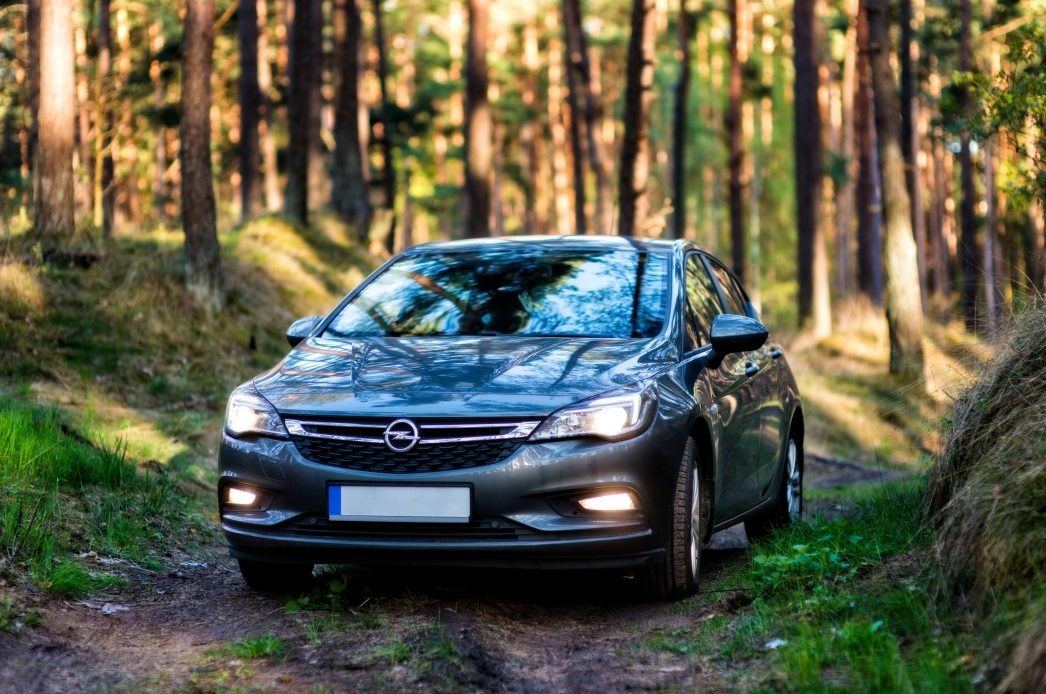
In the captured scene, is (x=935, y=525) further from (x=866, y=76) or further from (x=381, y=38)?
(x=381, y=38)

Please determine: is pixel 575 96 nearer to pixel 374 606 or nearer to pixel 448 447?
pixel 374 606

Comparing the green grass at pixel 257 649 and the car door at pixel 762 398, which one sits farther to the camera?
the car door at pixel 762 398

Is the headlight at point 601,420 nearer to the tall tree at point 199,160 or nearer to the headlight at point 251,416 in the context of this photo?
the headlight at point 251,416

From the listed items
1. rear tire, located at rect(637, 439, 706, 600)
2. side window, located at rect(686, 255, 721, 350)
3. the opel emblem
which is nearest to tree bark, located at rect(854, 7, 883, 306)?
side window, located at rect(686, 255, 721, 350)

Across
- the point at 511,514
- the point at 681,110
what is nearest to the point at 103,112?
the point at 681,110

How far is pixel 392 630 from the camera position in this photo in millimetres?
5000

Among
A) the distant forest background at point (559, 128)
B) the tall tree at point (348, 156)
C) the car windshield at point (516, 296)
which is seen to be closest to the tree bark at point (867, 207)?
the distant forest background at point (559, 128)

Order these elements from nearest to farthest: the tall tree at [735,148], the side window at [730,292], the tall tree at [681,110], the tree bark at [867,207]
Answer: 1. the side window at [730,292]
2. the tree bark at [867,207]
3. the tall tree at [735,148]
4. the tall tree at [681,110]

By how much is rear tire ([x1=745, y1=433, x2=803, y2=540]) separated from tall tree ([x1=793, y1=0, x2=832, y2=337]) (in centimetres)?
1885

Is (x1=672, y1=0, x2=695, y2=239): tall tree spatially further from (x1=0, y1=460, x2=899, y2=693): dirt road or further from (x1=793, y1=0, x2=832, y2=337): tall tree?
(x1=0, y1=460, x2=899, y2=693): dirt road

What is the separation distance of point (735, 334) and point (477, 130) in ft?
65.4

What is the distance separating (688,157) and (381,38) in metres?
29.6

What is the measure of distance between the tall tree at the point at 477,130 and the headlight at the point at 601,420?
1919 cm

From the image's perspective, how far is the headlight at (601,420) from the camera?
16.6 feet
